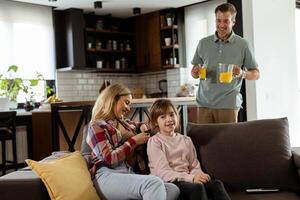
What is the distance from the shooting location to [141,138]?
7.71 ft

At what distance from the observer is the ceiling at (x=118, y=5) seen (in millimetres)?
6274

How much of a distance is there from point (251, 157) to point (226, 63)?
692 mm

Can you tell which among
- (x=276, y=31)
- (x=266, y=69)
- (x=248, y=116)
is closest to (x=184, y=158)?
(x=248, y=116)

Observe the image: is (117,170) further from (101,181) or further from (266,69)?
(266,69)

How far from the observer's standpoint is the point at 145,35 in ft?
24.4

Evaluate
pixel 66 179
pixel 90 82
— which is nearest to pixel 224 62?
pixel 66 179

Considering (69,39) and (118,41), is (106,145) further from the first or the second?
(118,41)

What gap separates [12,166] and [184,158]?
3494 millimetres

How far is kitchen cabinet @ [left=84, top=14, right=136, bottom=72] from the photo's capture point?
709cm

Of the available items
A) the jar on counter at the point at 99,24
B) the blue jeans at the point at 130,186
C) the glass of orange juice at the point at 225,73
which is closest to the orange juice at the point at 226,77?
the glass of orange juice at the point at 225,73

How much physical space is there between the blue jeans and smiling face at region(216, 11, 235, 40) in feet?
3.75

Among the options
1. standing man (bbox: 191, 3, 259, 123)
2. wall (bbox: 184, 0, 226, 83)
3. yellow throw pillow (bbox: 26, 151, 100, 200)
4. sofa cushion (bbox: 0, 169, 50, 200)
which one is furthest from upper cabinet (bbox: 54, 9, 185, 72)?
sofa cushion (bbox: 0, 169, 50, 200)

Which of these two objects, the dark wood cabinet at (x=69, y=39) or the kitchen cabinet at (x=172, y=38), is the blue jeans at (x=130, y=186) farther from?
the kitchen cabinet at (x=172, y=38)

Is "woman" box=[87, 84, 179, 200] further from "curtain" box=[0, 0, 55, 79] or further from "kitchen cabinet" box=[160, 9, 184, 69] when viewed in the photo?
"kitchen cabinet" box=[160, 9, 184, 69]
